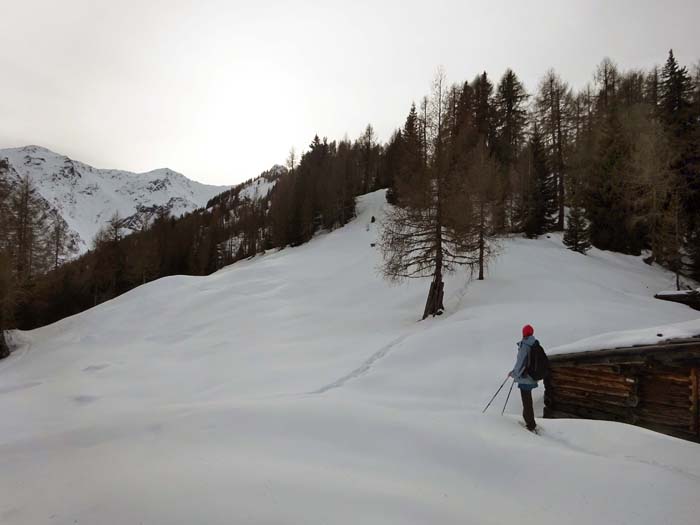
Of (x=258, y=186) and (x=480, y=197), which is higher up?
(x=258, y=186)

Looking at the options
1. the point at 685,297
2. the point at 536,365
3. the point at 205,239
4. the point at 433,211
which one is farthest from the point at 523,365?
the point at 205,239

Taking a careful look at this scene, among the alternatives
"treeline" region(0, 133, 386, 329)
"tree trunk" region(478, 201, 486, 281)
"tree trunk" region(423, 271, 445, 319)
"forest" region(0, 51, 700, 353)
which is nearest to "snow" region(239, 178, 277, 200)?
"treeline" region(0, 133, 386, 329)

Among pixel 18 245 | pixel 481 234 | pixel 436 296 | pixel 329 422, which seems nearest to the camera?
pixel 329 422

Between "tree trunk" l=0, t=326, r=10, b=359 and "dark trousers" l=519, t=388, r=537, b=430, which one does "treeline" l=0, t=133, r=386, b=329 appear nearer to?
"tree trunk" l=0, t=326, r=10, b=359

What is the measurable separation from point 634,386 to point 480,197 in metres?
16.1

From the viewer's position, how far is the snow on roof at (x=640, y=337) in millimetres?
7355

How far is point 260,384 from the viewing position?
474 inches

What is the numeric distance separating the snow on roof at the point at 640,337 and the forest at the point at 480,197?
9.97m

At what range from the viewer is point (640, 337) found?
26.1 ft

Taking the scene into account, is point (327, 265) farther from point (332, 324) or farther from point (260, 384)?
point (260, 384)

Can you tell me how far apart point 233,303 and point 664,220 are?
102 ft

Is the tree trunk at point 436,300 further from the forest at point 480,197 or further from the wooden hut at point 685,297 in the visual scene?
the wooden hut at point 685,297

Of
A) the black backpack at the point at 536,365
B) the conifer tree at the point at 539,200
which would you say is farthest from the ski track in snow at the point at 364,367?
the conifer tree at the point at 539,200

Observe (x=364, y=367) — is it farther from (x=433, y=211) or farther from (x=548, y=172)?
(x=548, y=172)
